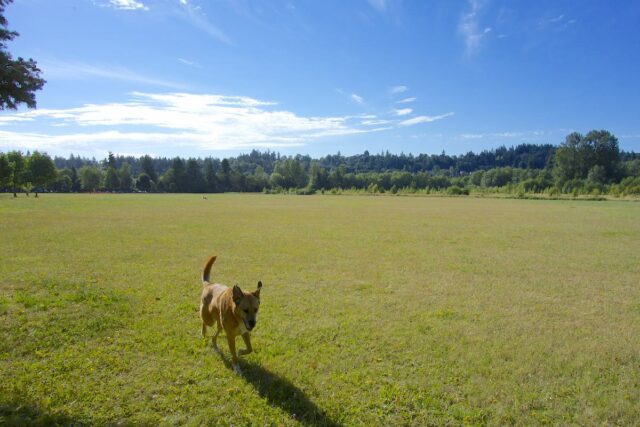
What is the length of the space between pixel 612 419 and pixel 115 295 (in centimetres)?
1026

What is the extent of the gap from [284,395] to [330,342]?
5.98 ft

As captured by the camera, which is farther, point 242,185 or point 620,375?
point 242,185

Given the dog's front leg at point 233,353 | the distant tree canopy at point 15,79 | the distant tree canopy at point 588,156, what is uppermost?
the distant tree canopy at point 588,156

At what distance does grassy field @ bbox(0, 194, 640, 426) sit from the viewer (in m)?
4.74

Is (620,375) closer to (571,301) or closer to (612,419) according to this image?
(612,419)

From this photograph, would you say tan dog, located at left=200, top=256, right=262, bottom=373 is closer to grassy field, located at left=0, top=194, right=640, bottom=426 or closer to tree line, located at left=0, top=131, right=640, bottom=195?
grassy field, located at left=0, top=194, right=640, bottom=426

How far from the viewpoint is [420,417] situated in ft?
15.1

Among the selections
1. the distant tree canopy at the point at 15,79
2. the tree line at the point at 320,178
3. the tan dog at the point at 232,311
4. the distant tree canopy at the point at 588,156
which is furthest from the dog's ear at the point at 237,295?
the distant tree canopy at the point at 588,156

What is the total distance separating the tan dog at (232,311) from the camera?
5.11 m

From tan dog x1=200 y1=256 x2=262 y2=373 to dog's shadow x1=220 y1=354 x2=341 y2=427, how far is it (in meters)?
0.30

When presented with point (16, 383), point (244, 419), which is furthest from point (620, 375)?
point (16, 383)

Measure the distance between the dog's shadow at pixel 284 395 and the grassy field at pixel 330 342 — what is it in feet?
0.09

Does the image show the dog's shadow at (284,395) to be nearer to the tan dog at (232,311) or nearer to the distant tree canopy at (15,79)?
the tan dog at (232,311)

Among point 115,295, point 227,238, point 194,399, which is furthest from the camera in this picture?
point 227,238
